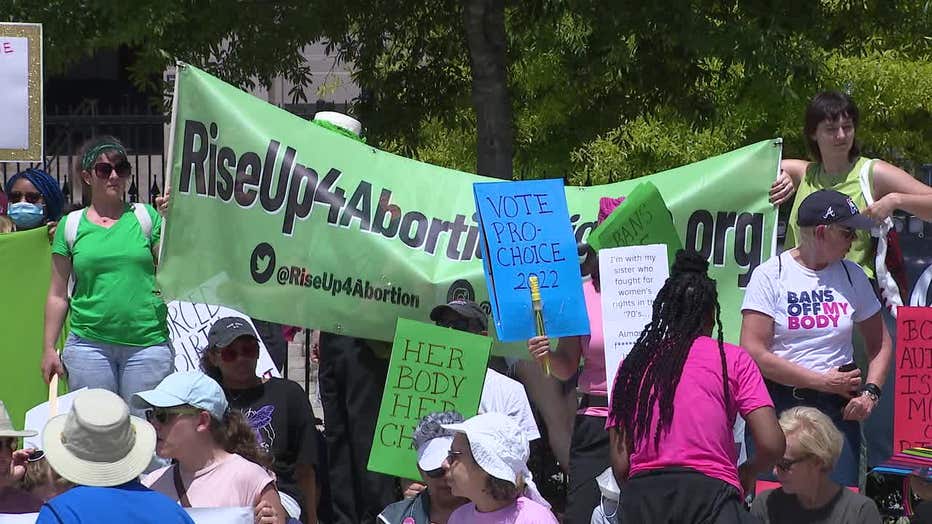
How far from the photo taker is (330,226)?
6.94 metres

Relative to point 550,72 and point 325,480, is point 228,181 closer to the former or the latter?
point 325,480

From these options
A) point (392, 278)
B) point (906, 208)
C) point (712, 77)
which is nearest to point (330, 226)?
point (392, 278)

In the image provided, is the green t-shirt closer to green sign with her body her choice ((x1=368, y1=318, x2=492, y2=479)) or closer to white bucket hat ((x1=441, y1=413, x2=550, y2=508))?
green sign with her body her choice ((x1=368, y1=318, x2=492, y2=479))

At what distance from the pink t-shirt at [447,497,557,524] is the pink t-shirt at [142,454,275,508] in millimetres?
696

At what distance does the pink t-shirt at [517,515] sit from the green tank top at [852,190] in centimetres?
213

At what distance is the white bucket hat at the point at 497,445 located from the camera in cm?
518

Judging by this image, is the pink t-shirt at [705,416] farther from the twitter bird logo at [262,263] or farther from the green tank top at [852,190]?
the twitter bird logo at [262,263]

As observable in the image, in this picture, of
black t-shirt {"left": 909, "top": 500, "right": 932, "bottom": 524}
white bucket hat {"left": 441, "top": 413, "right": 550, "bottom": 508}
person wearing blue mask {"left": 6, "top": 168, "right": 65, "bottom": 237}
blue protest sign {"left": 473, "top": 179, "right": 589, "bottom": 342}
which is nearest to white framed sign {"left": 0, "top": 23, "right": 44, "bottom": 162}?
person wearing blue mask {"left": 6, "top": 168, "right": 65, "bottom": 237}

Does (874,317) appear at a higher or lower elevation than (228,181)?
lower

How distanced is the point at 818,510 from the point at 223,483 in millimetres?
2135

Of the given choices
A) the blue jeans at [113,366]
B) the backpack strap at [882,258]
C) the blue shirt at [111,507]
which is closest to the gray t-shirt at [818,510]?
the backpack strap at [882,258]

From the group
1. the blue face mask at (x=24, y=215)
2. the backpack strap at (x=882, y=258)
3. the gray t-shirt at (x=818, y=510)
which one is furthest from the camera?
the blue face mask at (x=24, y=215)

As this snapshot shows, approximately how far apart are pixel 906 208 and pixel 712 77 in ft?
11.6

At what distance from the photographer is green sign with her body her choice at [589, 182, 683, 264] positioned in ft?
21.1
